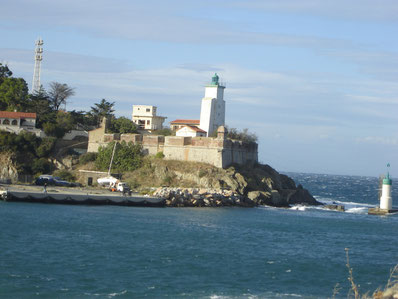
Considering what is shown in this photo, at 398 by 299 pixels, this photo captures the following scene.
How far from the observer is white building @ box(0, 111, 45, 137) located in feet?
209

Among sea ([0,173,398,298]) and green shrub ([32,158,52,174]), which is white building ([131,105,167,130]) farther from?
sea ([0,173,398,298])

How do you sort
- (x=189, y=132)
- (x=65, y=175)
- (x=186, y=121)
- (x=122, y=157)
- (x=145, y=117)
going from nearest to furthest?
(x=65, y=175), (x=122, y=157), (x=189, y=132), (x=186, y=121), (x=145, y=117)

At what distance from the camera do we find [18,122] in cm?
Result: 6419

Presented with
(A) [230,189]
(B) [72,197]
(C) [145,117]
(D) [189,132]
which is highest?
(C) [145,117]

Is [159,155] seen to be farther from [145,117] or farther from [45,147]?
[145,117]

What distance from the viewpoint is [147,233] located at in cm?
3650

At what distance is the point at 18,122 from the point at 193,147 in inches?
713

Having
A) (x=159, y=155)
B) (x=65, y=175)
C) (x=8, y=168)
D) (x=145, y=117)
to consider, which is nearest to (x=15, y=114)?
(x=8, y=168)

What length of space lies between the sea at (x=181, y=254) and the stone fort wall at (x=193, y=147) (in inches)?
470

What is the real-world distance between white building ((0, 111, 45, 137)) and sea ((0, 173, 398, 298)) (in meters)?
18.9

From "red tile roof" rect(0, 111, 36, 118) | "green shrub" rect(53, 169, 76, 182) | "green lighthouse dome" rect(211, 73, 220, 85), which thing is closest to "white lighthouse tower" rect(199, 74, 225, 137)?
"green lighthouse dome" rect(211, 73, 220, 85)

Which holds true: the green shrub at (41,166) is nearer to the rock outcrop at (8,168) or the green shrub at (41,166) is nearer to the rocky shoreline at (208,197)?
the rock outcrop at (8,168)

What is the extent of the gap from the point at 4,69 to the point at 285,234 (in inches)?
2073

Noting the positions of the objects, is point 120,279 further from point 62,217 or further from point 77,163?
point 77,163
